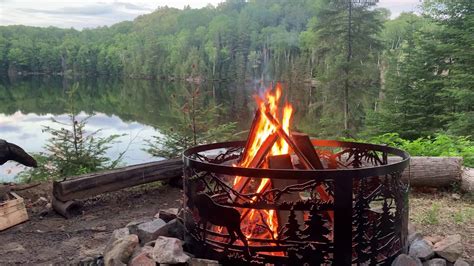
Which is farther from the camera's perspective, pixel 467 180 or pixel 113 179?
pixel 467 180

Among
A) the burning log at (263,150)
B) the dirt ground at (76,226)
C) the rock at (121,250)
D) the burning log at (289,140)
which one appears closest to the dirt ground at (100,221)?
the dirt ground at (76,226)

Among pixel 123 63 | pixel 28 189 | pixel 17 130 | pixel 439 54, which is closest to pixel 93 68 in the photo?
pixel 123 63

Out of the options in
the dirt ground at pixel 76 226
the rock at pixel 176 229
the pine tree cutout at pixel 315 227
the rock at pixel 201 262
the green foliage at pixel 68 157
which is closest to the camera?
the pine tree cutout at pixel 315 227

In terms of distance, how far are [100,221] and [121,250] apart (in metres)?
1.94

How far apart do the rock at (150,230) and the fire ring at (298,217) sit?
30cm

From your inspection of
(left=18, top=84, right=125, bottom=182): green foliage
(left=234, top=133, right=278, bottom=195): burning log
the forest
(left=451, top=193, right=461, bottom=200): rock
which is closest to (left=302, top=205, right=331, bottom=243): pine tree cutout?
(left=234, top=133, right=278, bottom=195): burning log

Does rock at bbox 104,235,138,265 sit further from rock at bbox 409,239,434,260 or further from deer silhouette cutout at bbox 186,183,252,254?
rock at bbox 409,239,434,260

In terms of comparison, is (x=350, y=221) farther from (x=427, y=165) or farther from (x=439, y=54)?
(x=439, y=54)

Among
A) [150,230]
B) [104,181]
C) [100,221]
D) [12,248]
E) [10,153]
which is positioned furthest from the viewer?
[10,153]

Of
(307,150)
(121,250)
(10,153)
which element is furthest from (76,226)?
(307,150)

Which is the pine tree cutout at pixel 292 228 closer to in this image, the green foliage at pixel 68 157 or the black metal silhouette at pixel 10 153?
the black metal silhouette at pixel 10 153

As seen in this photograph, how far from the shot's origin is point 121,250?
3.14 meters

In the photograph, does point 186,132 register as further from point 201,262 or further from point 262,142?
point 201,262

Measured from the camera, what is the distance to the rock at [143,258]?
9.62 feet
